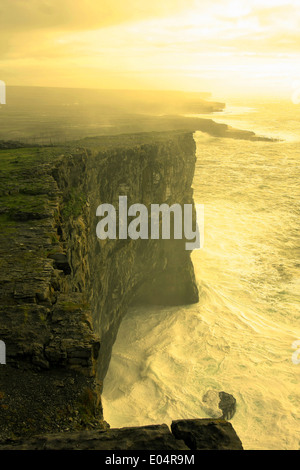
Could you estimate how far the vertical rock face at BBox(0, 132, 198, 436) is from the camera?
742 cm

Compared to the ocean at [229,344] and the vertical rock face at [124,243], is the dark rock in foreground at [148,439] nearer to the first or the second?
the vertical rock face at [124,243]

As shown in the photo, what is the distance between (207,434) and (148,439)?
869 mm

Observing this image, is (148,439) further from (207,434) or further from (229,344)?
(229,344)

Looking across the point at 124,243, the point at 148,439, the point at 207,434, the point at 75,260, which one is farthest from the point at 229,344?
the point at 148,439

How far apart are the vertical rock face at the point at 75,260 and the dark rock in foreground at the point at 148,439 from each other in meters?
1.51

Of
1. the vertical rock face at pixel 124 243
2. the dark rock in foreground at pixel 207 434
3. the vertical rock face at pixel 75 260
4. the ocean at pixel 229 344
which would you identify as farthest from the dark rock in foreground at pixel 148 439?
the ocean at pixel 229 344

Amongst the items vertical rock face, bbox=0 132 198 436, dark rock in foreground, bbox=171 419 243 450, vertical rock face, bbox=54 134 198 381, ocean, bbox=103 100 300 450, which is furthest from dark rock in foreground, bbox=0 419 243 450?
ocean, bbox=103 100 300 450

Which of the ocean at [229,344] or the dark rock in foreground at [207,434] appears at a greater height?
the dark rock in foreground at [207,434]

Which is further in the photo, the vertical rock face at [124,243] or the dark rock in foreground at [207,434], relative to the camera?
the vertical rock face at [124,243]

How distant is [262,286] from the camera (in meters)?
45.7

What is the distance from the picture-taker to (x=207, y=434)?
5387 mm

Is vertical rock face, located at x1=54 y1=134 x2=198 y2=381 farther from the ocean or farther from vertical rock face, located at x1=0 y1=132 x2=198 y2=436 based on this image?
the ocean

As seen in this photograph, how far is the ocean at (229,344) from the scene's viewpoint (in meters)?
27.6

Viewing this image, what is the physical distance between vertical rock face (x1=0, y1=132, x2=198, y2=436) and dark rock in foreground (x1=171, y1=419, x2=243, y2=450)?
2.14 m
